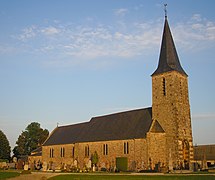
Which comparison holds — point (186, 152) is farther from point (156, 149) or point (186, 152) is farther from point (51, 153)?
point (51, 153)

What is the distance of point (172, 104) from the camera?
40219 mm

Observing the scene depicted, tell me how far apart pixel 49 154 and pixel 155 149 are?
84.8 ft

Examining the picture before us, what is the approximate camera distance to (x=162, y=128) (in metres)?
40.7

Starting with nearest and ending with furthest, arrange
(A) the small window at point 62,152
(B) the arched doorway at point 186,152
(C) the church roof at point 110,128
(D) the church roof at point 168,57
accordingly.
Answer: (B) the arched doorway at point 186,152
(D) the church roof at point 168,57
(C) the church roof at point 110,128
(A) the small window at point 62,152

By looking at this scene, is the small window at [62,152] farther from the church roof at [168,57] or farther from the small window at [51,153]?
the church roof at [168,57]

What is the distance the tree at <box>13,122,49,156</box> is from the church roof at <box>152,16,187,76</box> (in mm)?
47338

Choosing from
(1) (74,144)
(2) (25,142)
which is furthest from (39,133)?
(1) (74,144)

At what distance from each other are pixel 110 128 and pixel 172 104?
38.6 feet

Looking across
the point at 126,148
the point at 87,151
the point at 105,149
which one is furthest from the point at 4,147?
the point at 126,148

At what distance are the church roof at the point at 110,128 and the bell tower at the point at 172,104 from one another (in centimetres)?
264

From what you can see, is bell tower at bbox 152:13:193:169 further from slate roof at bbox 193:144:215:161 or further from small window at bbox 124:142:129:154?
slate roof at bbox 193:144:215:161

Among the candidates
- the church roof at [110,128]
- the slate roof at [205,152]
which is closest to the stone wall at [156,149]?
the church roof at [110,128]

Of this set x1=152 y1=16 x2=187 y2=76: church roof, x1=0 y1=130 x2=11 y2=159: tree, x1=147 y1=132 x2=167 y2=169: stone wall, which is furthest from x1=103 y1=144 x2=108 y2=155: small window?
x1=0 y1=130 x2=11 y2=159: tree

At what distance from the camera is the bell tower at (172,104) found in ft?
129
